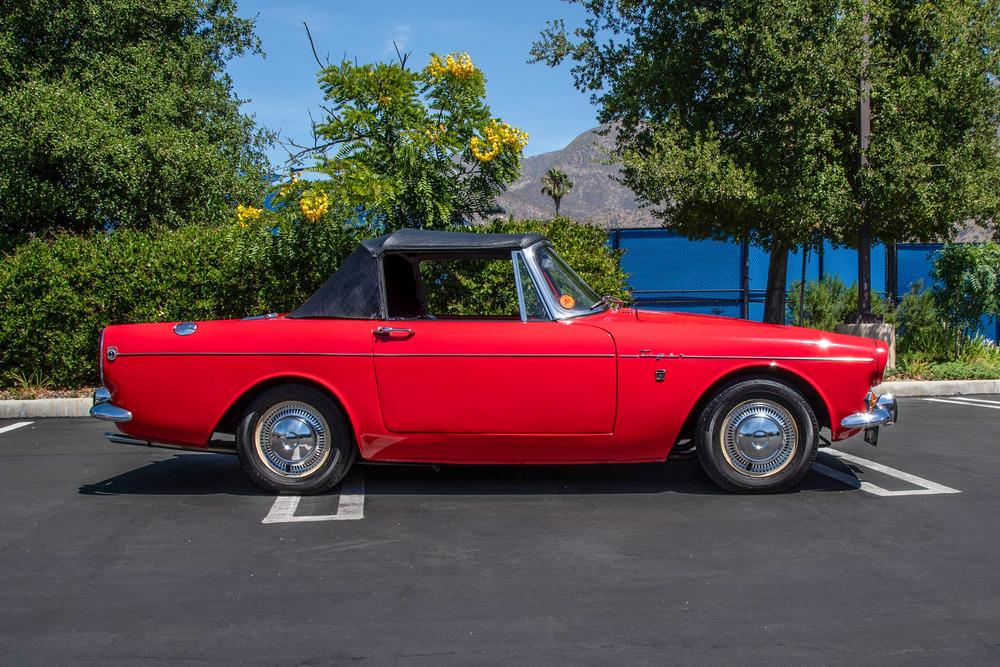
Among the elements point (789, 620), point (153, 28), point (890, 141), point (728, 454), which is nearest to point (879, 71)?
point (890, 141)

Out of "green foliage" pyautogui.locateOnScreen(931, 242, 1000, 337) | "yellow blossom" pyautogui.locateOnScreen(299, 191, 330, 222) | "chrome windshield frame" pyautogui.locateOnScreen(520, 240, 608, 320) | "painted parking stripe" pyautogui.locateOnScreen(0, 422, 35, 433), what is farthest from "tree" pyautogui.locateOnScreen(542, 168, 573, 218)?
"chrome windshield frame" pyautogui.locateOnScreen(520, 240, 608, 320)

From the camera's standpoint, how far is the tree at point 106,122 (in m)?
13.5

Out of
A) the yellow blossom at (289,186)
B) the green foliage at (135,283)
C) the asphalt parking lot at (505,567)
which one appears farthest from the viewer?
the green foliage at (135,283)

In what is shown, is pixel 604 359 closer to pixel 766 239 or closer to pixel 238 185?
pixel 766 239

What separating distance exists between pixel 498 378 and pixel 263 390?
1.52 m

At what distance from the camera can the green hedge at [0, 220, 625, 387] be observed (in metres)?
10.3

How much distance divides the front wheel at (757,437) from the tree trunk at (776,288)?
369 inches

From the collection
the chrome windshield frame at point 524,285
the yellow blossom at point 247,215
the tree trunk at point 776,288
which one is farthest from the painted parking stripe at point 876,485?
the tree trunk at point 776,288

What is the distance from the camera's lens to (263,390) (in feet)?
18.5

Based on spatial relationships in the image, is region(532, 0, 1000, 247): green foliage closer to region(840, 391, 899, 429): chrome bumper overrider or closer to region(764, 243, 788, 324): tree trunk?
region(764, 243, 788, 324): tree trunk

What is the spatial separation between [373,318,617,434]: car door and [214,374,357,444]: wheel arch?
266mm

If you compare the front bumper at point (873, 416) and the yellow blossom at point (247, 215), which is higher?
the yellow blossom at point (247, 215)

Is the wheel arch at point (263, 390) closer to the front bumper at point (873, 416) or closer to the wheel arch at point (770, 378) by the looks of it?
the wheel arch at point (770, 378)

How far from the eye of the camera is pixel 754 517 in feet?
16.5
